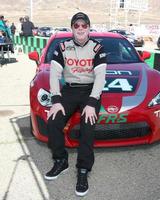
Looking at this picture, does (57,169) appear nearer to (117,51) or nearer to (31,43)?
(117,51)

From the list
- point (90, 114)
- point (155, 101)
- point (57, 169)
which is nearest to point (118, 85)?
point (155, 101)

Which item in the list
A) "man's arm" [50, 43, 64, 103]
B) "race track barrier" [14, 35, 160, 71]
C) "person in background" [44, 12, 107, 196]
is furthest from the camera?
"race track barrier" [14, 35, 160, 71]

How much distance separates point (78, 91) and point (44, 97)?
1.88 feet

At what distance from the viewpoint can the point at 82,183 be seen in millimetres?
3389

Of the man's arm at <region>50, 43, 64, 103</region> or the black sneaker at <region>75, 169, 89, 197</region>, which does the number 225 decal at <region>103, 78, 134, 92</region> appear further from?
the black sneaker at <region>75, 169, 89, 197</region>

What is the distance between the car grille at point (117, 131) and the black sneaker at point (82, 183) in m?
0.65

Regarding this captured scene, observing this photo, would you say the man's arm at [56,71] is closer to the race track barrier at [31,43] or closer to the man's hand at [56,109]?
the man's hand at [56,109]

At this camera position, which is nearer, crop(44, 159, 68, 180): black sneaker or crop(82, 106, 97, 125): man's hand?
crop(82, 106, 97, 125): man's hand

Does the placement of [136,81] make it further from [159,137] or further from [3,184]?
[3,184]

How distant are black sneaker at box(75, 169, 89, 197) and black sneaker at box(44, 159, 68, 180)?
0.31 meters

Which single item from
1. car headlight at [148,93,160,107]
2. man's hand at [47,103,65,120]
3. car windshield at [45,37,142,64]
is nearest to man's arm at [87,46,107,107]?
man's hand at [47,103,65,120]

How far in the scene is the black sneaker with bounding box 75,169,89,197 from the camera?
3317 millimetres

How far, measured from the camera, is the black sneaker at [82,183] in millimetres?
3317

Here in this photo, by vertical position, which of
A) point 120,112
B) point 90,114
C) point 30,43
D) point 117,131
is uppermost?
point 90,114
